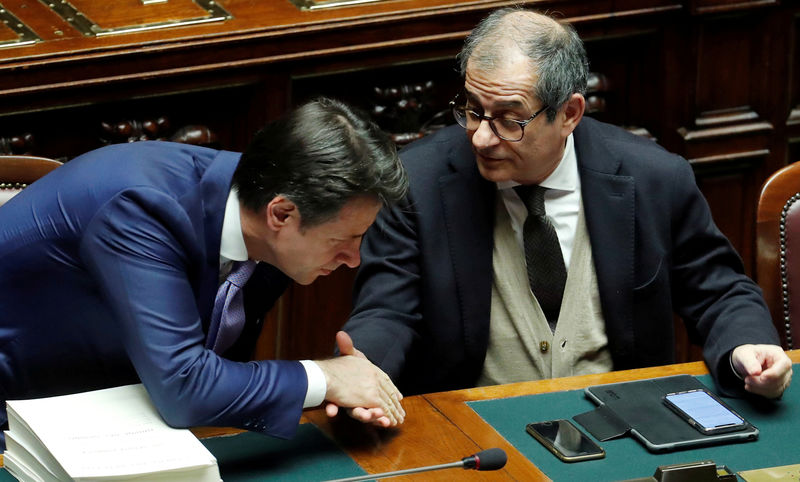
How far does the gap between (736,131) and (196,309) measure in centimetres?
215

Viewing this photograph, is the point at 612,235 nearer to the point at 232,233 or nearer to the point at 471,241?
the point at 471,241

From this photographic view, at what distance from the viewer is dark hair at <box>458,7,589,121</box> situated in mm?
2527

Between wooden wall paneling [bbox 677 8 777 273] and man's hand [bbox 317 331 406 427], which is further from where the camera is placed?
wooden wall paneling [bbox 677 8 777 273]

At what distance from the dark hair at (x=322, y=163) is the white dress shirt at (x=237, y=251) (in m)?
0.06

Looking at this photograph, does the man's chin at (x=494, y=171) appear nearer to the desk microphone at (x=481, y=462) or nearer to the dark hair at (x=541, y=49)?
the dark hair at (x=541, y=49)

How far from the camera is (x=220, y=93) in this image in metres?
3.26

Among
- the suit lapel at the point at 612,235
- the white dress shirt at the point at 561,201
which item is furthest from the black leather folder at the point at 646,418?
the white dress shirt at the point at 561,201

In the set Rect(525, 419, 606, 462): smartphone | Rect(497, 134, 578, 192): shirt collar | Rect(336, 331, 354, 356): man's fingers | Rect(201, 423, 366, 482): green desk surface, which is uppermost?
Rect(497, 134, 578, 192): shirt collar

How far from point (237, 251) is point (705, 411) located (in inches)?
35.0

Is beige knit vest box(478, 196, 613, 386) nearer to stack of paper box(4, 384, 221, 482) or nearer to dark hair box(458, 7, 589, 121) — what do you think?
dark hair box(458, 7, 589, 121)

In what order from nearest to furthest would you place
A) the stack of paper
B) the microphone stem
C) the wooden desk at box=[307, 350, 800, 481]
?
the stack of paper → the microphone stem → the wooden desk at box=[307, 350, 800, 481]

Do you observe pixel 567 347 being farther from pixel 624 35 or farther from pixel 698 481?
pixel 624 35

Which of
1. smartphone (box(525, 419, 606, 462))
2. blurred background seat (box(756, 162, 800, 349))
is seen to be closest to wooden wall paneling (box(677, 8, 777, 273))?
blurred background seat (box(756, 162, 800, 349))

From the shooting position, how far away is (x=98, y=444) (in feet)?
5.86
